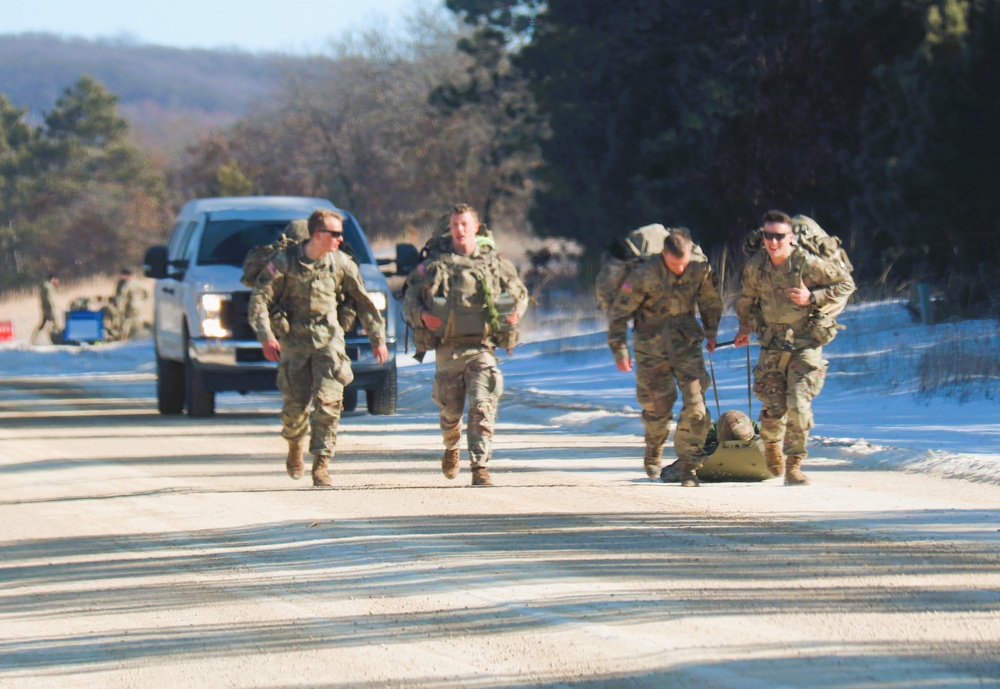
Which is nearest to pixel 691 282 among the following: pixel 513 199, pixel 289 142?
pixel 513 199

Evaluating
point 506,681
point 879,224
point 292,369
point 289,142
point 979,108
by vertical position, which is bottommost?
point 506,681

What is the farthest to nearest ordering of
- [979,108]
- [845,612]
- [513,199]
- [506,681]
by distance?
[513,199]
[979,108]
[845,612]
[506,681]

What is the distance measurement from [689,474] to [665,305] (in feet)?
3.61

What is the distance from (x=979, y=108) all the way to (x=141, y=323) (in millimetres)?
20837

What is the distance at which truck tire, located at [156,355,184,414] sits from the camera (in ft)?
53.0

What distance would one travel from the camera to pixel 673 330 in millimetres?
10133

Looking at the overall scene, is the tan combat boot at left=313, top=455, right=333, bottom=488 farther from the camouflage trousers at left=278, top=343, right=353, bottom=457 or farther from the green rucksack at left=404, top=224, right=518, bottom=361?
the green rucksack at left=404, top=224, right=518, bottom=361

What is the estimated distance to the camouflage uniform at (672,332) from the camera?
33.0 feet

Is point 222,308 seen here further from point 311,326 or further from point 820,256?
point 820,256

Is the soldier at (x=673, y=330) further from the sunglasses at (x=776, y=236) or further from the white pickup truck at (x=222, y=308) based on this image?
the white pickup truck at (x=222, y=308)

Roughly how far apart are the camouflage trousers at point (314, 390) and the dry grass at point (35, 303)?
29807 mm

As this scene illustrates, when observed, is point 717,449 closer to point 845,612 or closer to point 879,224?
point 845,612

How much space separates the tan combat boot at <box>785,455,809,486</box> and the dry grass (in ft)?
103

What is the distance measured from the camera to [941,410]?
14008mm
